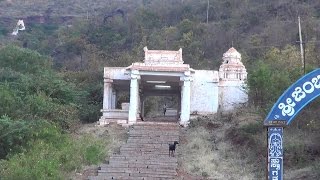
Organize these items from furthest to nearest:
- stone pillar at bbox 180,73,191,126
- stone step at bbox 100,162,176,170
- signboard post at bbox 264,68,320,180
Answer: stone pillar at bbox 180,73,191,126, stone step at bbox 100,162,176,170, signboard post at bbox 264,68,320,180

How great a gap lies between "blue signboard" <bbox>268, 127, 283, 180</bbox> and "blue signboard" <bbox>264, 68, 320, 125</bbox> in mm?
199

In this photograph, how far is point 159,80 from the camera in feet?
84.3

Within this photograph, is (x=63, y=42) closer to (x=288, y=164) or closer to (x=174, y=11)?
(x=174, y=11)

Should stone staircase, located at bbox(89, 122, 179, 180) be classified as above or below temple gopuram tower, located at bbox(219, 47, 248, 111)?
below

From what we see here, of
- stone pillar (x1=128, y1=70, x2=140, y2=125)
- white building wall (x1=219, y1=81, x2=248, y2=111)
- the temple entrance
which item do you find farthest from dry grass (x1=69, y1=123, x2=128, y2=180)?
the temple entrance

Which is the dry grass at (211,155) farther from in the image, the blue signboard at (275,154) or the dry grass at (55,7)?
the dry grass at (55,7)

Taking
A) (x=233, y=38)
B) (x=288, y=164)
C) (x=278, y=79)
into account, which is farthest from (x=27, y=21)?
(x=288, y=164)

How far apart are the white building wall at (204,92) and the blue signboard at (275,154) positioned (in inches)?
606

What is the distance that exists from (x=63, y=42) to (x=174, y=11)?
12.9m

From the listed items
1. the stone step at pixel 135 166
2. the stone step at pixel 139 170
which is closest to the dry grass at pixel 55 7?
the stone step at pixel 135 166

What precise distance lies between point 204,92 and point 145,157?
7.90 metres

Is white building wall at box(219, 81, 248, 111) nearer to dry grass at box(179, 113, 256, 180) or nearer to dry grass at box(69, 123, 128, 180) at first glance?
dry grass at box(179, 113, 256, 180)

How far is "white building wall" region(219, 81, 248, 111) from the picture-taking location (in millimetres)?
25656

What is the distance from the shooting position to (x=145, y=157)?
18.2 meters
